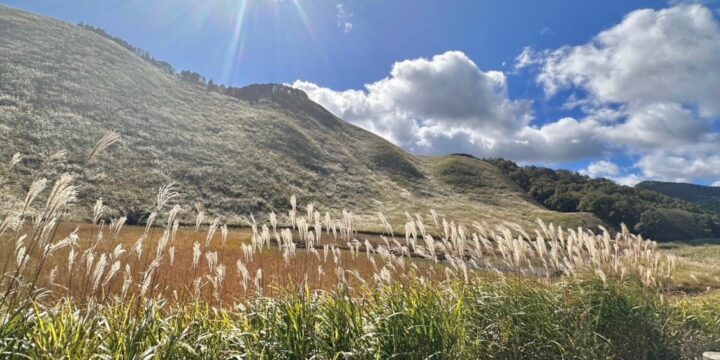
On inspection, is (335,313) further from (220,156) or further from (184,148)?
(220,156)

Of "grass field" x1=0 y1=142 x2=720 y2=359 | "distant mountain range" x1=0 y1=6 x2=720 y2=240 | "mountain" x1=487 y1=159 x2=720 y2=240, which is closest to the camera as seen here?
"grass field" x1=0 y1=142 x2=720 y2=359

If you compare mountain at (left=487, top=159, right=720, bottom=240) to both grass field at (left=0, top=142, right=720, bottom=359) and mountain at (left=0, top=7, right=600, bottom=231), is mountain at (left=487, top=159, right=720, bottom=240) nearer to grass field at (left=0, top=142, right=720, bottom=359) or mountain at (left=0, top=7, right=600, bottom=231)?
mountain at (left=0, top=7, right=600, bottom=231)

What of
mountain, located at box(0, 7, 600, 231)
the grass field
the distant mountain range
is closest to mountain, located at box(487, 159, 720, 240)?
the distant mountain range

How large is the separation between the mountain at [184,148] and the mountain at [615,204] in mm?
10670

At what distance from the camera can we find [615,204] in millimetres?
118500

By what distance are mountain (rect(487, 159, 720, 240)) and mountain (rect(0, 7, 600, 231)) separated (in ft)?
35.0

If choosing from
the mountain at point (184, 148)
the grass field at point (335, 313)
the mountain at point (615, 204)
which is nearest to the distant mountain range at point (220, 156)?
the mountain at point (184, 148)

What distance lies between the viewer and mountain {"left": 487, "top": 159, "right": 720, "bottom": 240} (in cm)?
11200

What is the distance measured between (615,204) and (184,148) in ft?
347

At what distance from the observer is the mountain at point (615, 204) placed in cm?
11200

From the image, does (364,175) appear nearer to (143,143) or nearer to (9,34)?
(143,143)

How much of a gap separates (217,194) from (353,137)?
287 ft

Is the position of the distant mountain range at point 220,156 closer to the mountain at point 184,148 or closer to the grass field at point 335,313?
the mountain at point 184,148

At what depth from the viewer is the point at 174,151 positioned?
74.6 m
